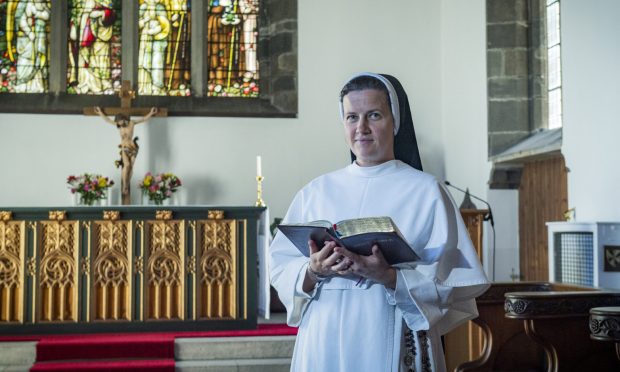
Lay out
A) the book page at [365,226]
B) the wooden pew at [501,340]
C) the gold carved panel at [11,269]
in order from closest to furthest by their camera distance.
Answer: the book page at [365,226], the wooden pew at [501,340], the gold carved panel at [11,269]

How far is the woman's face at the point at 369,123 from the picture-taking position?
89.2 inches

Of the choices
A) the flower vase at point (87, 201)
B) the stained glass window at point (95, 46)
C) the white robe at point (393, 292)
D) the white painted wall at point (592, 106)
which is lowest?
the white robe at point (393, 292)

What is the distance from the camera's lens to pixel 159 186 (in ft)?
29.8

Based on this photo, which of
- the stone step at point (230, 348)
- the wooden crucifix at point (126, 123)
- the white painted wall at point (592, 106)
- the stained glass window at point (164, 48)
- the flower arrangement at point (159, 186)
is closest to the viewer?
the white painted wall at point (592, 106)

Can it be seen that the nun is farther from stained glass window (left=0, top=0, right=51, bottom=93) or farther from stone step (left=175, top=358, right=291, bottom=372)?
stained glass window (left=0, top=0, right=51, bottom=93)

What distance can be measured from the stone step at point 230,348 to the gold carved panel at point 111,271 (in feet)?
2.40

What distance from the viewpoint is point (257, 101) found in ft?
33.5

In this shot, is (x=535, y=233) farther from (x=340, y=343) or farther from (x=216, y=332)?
(x=340, y=343)

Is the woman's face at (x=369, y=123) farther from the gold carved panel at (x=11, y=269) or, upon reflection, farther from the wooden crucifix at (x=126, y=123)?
the wooden crucifix at (x=126, y=123)

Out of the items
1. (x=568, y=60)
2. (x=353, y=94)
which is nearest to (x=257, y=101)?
(x=568, y=60)

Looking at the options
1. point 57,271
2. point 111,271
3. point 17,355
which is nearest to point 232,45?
point 111,271

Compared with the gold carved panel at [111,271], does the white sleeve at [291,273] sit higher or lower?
higher

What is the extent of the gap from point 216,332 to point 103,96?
3942mm

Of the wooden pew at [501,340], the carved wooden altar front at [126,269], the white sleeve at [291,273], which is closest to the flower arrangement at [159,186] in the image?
the carved wooden altar front at [126,269]
